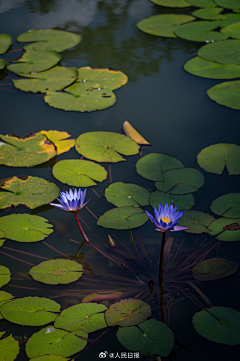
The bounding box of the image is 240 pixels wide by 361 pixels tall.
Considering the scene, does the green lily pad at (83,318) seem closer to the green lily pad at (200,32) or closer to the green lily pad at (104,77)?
the green lily pad at (104,77)

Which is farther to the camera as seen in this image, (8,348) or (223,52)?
(223,52)

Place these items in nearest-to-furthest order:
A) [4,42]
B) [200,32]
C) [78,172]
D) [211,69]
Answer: [78,172] < [211,69] < [4,42] < [200,32]

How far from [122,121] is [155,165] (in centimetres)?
67

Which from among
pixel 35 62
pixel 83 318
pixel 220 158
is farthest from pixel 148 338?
pixel 35 62

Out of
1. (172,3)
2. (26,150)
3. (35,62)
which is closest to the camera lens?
(26,150)

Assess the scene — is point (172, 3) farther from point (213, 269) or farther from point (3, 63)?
point (213, 269)

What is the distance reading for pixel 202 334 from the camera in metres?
1.24

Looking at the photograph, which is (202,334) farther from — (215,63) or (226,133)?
(215,63)

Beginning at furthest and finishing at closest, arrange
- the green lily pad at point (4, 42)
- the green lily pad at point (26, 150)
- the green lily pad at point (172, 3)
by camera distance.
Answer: the green lily pad at point (172, 3)
the green lily pad at point (4, 42)
the green lily pad at point (26, 150)

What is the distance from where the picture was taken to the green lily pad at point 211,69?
2.93m

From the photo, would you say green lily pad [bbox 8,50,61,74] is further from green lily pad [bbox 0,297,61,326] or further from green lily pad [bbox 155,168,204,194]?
green lily pad [bbox 0,297,61,326]

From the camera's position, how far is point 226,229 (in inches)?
64.0

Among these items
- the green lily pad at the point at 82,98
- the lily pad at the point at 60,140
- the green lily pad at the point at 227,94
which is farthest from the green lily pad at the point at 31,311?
the green lily pad at the point at 227,94

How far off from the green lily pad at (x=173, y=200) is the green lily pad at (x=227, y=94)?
45.4 inches
